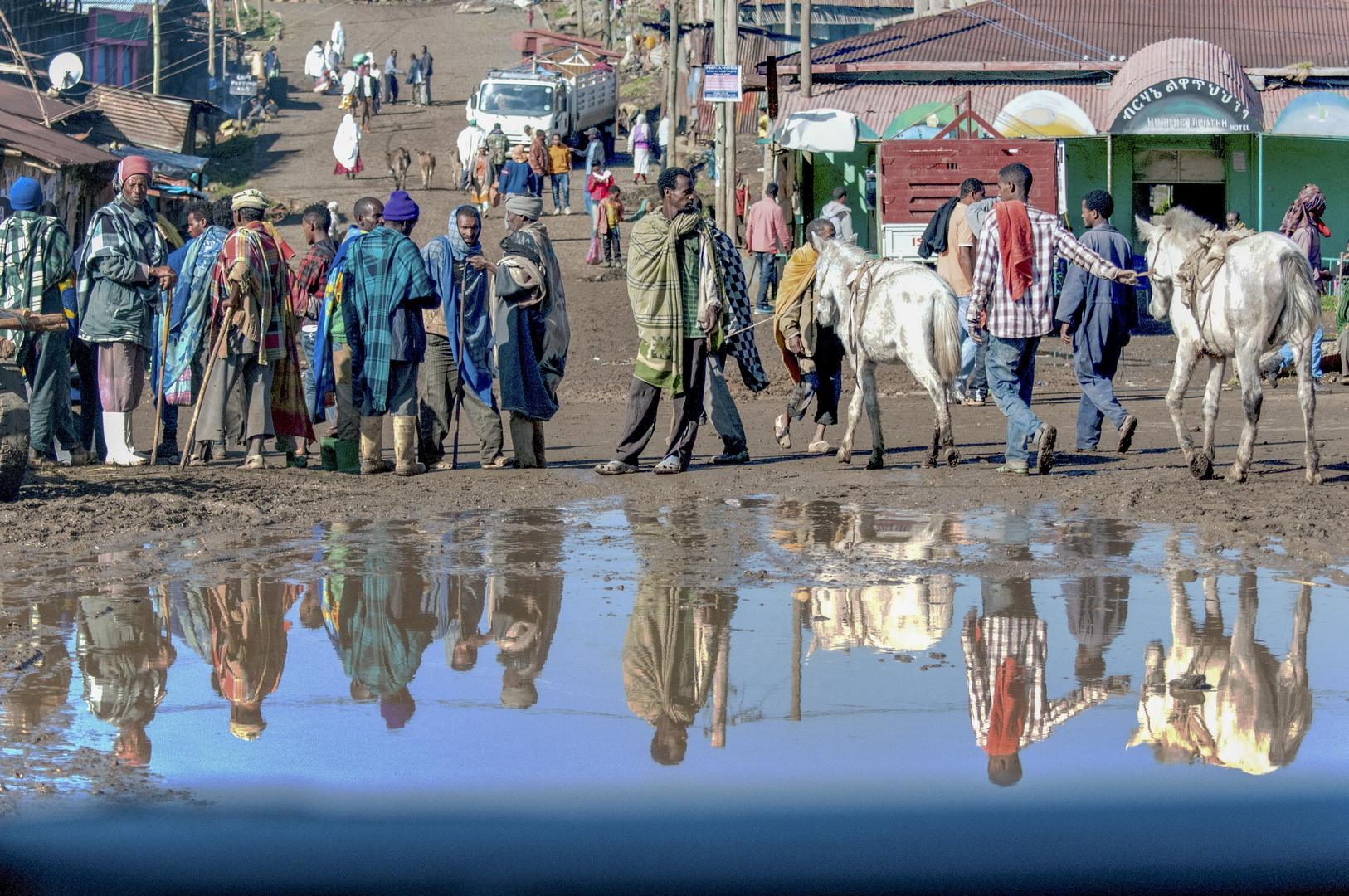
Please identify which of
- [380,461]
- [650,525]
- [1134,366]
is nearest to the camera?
[650,525]

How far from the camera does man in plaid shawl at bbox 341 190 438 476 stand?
8695 mm

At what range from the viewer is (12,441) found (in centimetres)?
738

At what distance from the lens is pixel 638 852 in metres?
3.53

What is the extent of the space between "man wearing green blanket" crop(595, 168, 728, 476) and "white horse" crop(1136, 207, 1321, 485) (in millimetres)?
2705

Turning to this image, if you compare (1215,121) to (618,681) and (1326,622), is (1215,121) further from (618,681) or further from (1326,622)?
(618,681)

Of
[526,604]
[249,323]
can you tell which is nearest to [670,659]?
[526,604]

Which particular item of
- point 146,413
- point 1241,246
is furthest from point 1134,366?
point 146,413

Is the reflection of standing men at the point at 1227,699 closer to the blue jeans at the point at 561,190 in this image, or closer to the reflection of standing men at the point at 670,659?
the reflection of standing men at the point at 670,659

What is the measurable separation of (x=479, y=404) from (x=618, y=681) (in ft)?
15.9

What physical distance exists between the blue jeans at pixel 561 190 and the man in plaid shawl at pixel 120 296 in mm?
18532

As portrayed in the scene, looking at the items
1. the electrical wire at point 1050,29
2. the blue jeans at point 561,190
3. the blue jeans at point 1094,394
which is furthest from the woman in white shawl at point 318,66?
the blue jeans at point 1094,394

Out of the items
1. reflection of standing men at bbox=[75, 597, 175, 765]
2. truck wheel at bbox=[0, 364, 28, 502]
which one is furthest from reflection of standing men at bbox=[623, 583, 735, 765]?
truck wheel at bbox=[0, 364, 28, 502]

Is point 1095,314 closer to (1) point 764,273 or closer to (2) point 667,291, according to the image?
(2) point 667,291

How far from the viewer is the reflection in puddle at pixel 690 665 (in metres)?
3.99
